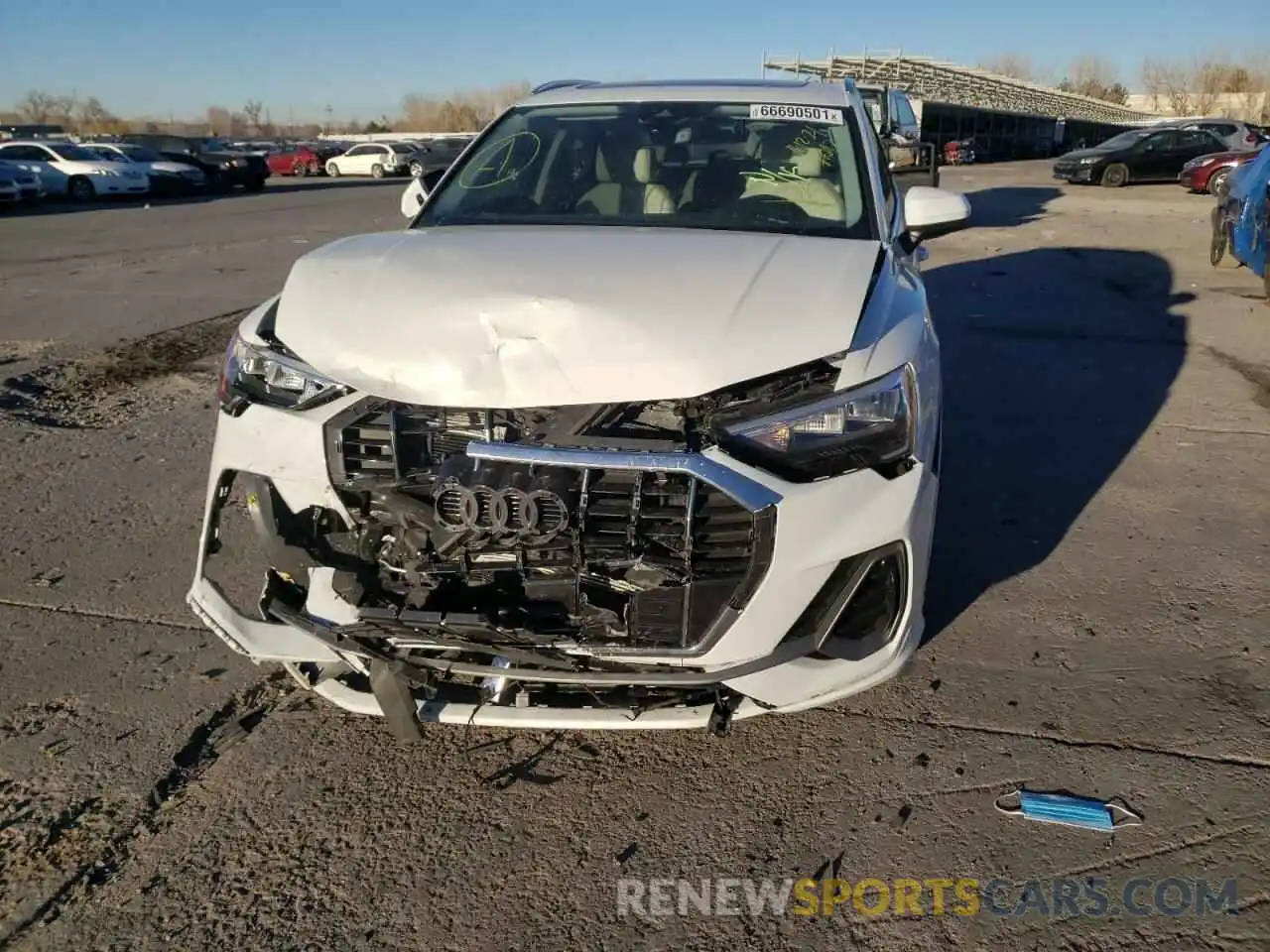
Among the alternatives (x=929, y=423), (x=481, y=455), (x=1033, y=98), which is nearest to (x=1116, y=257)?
(x=929, y=423)

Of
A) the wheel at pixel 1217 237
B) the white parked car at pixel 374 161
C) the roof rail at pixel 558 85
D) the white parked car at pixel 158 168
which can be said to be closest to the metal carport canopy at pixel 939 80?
the white parked car at pixel 374 161

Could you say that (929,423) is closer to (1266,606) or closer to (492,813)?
(492,813)

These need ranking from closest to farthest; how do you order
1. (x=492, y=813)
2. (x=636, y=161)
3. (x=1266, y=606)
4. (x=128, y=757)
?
(x=492, y=813) → (x=128, y=757) → (x=1266, y=606) → (x=636, y=161)

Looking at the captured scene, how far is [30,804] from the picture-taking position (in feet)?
9.09

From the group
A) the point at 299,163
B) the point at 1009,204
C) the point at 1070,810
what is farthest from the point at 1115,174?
the point at 299,163

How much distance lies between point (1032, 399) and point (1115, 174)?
904 inches

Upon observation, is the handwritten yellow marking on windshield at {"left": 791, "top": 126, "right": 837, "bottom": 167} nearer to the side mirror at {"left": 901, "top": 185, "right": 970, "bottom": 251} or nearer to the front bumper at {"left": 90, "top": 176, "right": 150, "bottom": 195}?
the side mirror at {"left": 901, "top": 185, "right": 970, "bottom": 251}

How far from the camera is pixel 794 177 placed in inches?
159

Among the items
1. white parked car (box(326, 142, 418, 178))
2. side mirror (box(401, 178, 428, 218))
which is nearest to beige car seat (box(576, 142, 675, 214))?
side mirror (box(401, 178, 428, 218))

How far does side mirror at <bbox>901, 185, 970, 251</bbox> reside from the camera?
4176 mm

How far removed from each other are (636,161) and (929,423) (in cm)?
192

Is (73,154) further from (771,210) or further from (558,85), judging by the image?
(771,210)

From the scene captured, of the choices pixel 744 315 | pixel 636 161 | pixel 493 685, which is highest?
pixel 636 161

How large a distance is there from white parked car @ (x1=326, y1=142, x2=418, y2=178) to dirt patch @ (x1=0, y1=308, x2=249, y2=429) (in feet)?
108
